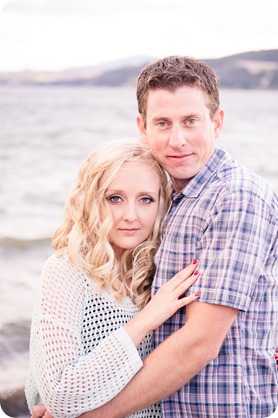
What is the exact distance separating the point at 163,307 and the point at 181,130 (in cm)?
53

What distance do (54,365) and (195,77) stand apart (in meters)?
0.93

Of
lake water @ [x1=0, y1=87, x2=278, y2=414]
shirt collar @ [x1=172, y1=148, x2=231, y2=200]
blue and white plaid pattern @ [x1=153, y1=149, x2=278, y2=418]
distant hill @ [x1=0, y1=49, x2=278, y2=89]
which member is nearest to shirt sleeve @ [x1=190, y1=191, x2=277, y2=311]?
blue and white plaid pattern @ [x1=153, y1=149, x2=278, y2=418]

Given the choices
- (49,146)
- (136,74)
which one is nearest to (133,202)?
(136,74)

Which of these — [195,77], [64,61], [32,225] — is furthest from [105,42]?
[195,77]

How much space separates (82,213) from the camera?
1.89 metres

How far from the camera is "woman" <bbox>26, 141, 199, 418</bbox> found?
169 cm

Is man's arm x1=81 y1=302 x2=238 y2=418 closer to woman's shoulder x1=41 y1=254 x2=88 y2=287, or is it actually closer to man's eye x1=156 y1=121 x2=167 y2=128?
woman's shoulder x1=41 y1=254 x2=88 y2=287

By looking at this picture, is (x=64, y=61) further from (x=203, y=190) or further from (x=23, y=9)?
(x=203, y=190)

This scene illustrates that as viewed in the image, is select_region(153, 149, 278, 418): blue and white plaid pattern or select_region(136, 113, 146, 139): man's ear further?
select_region(136, 113, 146, 139): man's ear

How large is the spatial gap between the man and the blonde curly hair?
76 mm

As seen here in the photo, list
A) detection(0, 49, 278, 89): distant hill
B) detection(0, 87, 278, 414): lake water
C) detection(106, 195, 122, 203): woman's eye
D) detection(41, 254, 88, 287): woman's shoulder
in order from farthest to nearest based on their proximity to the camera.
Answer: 1. detection(0, 49, 278, 89): distant hill
2. detection(0, 87, 278, 414): lake water
3. detection(106, 195, 122, 203): woman's eye
4. detection(41, 254, 88, 287): woman's shoulder

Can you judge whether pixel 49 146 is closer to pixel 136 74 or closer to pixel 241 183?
pixel 136 74

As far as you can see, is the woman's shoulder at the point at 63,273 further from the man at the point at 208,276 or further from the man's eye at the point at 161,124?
the man's eye at the point at 161,124

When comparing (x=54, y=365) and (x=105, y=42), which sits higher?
(x=105, y=42)
